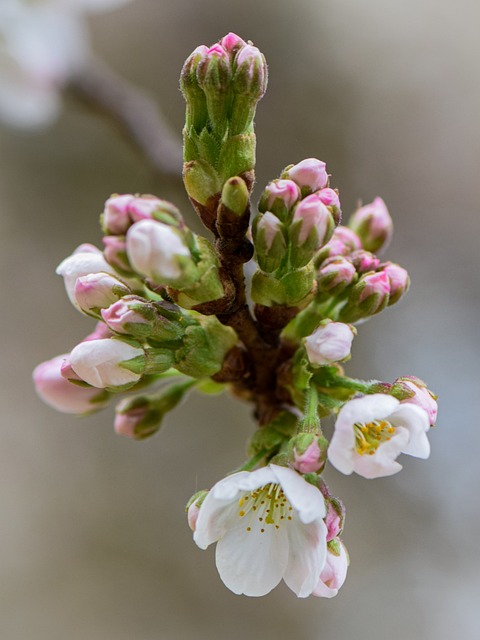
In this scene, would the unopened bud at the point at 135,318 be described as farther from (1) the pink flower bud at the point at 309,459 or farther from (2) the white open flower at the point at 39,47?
(2) the white open flower at the point at 39,47

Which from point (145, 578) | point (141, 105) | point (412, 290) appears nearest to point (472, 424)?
point (412, 290)

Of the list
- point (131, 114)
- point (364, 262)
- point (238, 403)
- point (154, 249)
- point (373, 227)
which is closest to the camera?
point (154, 249)

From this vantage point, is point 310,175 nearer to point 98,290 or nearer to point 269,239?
point 269,239

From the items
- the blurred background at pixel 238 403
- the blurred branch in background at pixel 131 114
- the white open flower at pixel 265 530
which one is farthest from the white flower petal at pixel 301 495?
the blurred background at pixel 238 403

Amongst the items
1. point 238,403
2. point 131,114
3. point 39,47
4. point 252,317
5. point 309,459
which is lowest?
point 309,459

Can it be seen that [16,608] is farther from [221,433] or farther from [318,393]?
[318,393]

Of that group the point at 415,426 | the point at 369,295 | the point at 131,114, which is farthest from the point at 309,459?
the point at 131,114
